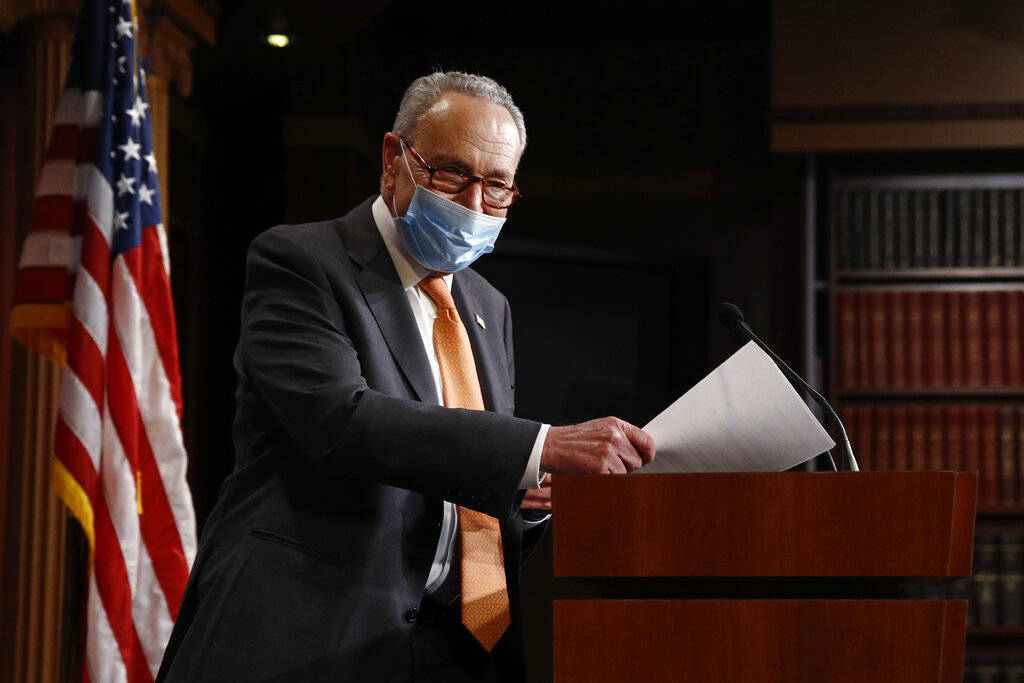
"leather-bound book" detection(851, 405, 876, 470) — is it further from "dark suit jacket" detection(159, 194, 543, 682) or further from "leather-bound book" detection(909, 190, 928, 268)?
"dark suit jacket" detection(159, 194, 543, 682)

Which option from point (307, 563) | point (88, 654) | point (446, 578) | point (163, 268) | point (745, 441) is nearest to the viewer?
point (745, 441)

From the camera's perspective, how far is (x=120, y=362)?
300 centimetres

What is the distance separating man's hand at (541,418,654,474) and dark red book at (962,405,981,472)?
385 centimetres

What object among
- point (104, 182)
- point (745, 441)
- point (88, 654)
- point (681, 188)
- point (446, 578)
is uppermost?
point (681, 188)

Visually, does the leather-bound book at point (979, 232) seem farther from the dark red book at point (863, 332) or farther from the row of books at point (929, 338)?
the dark red book at point (863, 332)

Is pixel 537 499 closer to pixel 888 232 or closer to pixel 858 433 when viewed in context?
pixel 858 433

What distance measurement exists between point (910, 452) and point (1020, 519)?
0.51 metres

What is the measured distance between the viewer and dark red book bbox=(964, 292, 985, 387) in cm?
486

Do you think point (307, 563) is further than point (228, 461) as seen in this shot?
No

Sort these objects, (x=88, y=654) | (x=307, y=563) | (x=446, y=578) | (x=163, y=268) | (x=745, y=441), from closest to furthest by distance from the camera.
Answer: (x=745, y=441)
(x=307, y=563)
(x=446, y=578)
(x=88, y=654)
(x=163, y=268)

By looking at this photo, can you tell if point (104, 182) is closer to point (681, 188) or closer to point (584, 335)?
point (584, 335)

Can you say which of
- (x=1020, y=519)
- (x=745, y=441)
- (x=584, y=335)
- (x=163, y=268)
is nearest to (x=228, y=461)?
(x=584, y=335)

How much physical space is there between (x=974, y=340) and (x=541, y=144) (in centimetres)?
225

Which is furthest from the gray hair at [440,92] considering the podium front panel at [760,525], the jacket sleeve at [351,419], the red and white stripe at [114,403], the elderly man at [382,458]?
the red and white stripe at [114,403]
